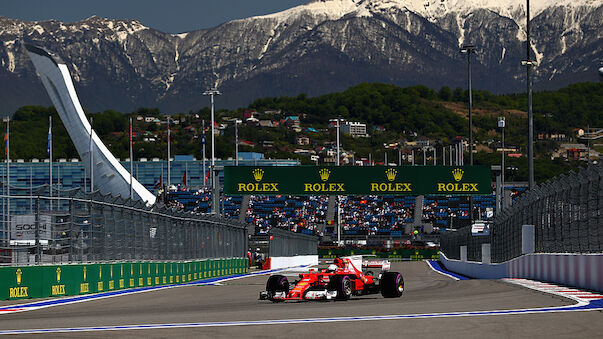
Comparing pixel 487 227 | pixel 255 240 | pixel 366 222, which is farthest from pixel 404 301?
pixel 366 222

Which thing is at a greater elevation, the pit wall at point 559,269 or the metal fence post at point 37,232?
the metal fence post at point 37,232

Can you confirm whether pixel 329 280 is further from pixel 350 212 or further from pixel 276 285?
pixel 350 212

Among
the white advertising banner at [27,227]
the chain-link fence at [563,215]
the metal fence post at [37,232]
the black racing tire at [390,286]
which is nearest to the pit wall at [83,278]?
the metal fence post at [37,232]

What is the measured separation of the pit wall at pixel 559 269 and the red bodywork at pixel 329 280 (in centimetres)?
405

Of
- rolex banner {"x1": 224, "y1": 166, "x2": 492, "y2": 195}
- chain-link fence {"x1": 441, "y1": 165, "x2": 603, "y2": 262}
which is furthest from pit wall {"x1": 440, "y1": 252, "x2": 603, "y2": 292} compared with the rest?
rolex banner {"x1": 224, "y1": 166, "x2": 492, "y2": 195}

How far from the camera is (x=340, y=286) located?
18.8 metres

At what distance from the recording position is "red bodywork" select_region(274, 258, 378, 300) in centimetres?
1895

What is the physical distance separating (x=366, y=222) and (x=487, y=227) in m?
79.6

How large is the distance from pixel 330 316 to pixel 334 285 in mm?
4239

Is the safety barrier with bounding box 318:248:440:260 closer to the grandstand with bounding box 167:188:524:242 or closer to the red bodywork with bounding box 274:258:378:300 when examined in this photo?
the grandstand with bounding box 167:188:524:242

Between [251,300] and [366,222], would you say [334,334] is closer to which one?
[251,300]

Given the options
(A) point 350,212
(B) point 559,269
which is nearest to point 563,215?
(B) point 559,269

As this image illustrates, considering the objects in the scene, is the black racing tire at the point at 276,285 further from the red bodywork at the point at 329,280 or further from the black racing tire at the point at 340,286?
the black racing tire at the point at 340,286

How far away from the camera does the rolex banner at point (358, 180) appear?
181 feet
